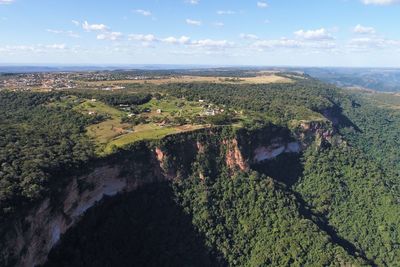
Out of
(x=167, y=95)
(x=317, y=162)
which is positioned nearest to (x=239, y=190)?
(x=317, y=162)

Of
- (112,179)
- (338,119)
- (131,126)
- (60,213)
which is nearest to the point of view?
(60,213)

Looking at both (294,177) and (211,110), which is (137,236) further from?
(211,110)

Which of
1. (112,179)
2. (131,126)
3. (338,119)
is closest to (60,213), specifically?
(112,179)

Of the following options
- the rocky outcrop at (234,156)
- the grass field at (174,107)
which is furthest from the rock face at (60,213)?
the grass field at (174,107)

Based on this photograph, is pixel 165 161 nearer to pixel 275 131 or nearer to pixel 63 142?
pixel 63 142

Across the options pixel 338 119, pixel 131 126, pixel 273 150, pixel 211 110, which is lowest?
pixel 338 119

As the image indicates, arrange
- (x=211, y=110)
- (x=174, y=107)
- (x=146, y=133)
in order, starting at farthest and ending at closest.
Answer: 1. (x=174, y=107)
2. (x=211, y=110)
3. (x=146, y=133)

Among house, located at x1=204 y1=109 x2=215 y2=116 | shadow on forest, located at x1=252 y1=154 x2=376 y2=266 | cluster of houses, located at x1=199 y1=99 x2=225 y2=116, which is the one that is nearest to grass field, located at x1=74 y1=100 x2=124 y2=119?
house, located at x1=204 y1=109 x2=215 y2=116
